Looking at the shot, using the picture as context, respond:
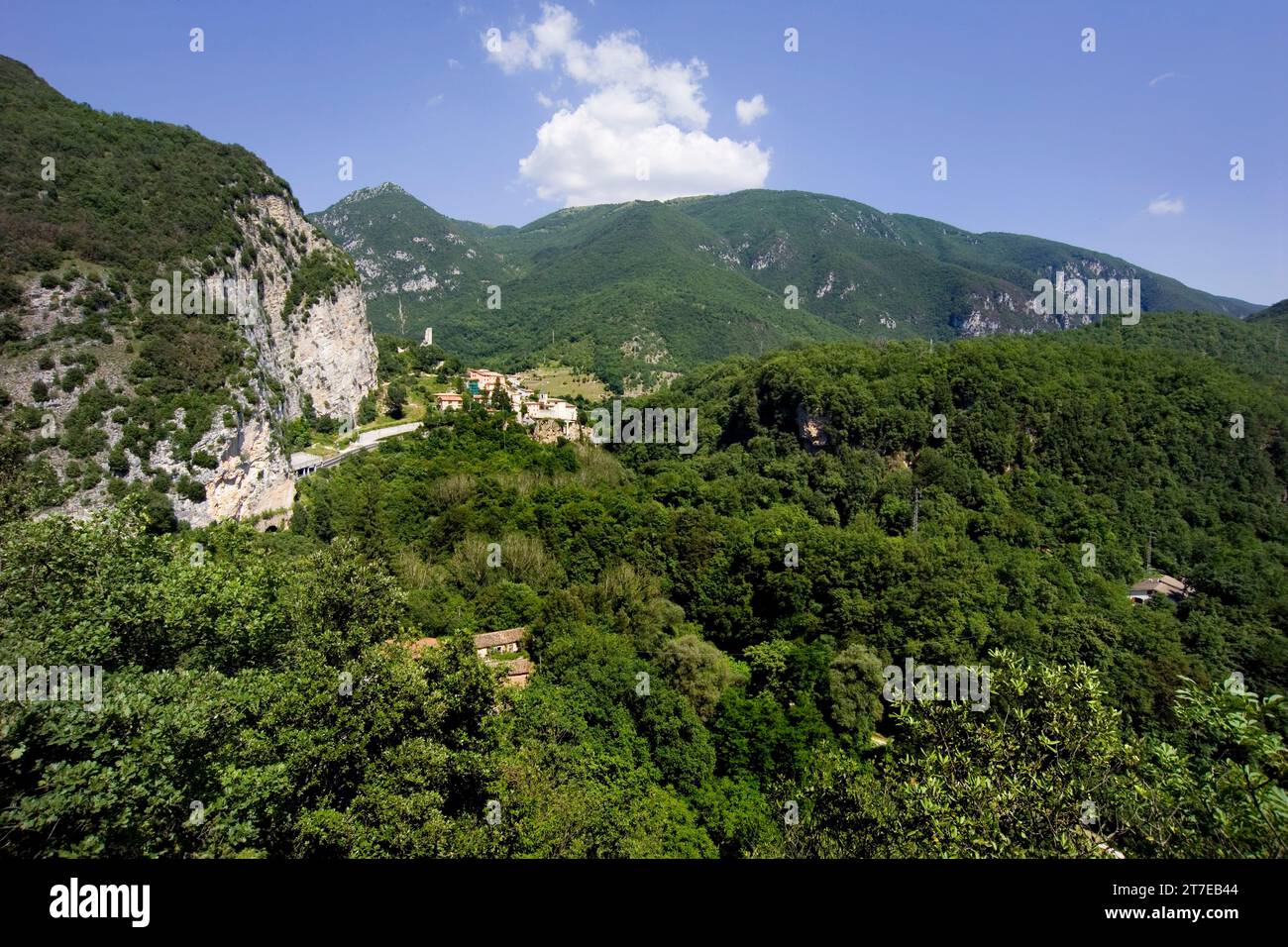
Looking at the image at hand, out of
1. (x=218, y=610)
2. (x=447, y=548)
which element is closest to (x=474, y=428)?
(x=447, y=548)

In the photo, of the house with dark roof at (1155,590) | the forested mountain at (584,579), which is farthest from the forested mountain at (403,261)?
the house with dark roof at (1155,590)

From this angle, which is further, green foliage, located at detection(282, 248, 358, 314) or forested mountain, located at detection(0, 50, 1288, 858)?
green foliage, located at detection(282, 248, 358, 314)

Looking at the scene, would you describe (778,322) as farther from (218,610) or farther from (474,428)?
(218,610)

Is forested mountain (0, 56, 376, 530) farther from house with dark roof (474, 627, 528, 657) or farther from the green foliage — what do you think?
house with dark roof (474, 627, 528, 657)

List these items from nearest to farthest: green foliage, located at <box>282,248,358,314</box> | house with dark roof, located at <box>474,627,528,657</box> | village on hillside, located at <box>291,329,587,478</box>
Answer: house with dark roof, located at <box>474,627,528,657</box>, village on hillside, located at <box>291,329,587,478</box>, green foliage, located at <box>282,248,358,314</box>

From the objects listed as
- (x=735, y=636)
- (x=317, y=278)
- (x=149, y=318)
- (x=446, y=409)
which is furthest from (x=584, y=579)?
(x=317, y=278)

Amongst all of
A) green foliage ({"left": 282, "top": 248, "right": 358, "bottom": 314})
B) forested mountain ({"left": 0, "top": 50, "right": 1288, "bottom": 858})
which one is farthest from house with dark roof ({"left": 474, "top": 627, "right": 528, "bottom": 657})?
green foliage ({"left": 282, "top": 248, "right": 358, "bottom": 314})

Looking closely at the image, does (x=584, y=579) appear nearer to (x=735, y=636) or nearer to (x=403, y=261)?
(x=735, y=636)
